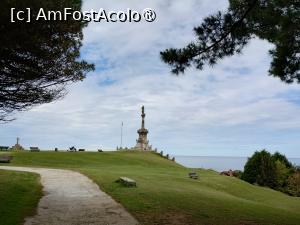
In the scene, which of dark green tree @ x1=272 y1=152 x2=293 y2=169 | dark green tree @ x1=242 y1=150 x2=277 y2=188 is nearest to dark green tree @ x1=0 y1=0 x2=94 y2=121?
dark green tree @ x1=242 y1=150 x2=277 y2=188

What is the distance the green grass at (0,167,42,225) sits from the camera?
1379 centimetres

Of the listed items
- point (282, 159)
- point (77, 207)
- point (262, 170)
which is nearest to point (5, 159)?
point (77, 207)

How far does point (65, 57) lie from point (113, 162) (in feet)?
82.9

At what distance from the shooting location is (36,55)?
1762cm

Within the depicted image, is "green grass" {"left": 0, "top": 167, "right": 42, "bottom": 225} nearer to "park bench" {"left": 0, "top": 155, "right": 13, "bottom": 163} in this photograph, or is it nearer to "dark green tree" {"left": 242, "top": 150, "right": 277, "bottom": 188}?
"park bench" {"left": 0, "top": 155, "right": 13, "bottom": 163}

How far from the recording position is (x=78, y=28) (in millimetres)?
18219

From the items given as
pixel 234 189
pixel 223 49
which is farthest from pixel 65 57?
pixel 234 189

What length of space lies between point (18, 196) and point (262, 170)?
32829 mm

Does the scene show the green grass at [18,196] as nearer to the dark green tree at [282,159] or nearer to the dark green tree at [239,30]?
the dark green tree at [239,30]

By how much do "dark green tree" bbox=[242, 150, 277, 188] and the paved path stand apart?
90.9 feet

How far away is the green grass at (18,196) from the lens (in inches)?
543

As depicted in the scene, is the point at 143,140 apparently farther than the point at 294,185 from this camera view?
Yes

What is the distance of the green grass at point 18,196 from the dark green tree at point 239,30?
6768 millimetres

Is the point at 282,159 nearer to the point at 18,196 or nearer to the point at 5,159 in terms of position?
the point at 5,159
